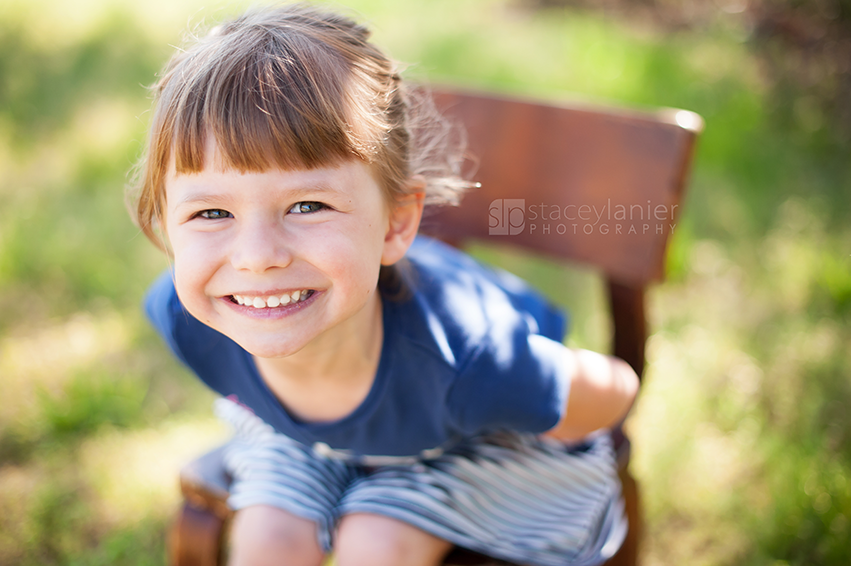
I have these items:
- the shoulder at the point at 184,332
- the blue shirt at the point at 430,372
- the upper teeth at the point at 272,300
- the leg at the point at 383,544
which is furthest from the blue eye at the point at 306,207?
the leg at the point at 383,544

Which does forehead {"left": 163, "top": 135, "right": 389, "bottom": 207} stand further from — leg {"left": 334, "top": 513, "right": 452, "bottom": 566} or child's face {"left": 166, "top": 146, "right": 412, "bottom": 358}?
leg {"left": 334, "top": 513, "right": 452, "bottom": 566}

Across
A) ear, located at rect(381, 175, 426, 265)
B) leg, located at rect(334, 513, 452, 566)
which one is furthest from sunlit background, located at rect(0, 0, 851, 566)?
leg, located at rect(334, 513, 452, 566)

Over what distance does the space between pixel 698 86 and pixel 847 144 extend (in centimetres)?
74

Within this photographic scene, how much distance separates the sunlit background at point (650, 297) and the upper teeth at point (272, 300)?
45 cm

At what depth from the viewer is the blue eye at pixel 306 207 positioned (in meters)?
0.86

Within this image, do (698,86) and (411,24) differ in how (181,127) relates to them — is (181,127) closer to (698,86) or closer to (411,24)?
(698,86)

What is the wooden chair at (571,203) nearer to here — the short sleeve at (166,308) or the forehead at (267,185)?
the short sleeve at (166,308)

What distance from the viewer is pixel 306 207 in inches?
33.9

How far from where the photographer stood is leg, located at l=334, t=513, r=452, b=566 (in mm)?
1001

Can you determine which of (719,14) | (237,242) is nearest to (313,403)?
(237,242)

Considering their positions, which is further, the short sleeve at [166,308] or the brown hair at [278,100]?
the short sleeve at [166,308]

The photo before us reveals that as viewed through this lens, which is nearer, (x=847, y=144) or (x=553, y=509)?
(x=553, y=509)

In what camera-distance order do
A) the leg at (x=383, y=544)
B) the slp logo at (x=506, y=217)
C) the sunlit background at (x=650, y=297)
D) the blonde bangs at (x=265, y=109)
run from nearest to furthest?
the blonde bangs at (x=265, y=109) → the leg at (x=383, y=544) → the slp logo at (x=506, y=217) → the sunlit background at (x=650, y=297)

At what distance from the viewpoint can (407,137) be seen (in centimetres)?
101
